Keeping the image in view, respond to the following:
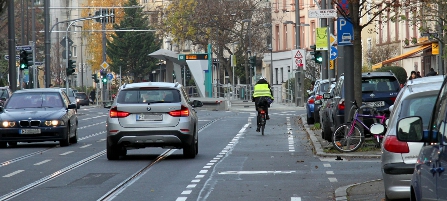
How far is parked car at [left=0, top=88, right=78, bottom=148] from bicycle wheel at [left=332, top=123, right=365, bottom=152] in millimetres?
7565

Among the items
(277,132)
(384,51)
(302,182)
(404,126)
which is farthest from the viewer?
(384,51)

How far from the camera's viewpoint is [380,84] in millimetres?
25656

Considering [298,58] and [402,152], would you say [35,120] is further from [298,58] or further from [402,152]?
[298,58]


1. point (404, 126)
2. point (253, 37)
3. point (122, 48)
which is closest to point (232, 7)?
point (253, 37)

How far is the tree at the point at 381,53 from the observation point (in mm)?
67562

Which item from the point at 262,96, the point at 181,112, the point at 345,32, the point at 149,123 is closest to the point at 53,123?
the point at 149,123

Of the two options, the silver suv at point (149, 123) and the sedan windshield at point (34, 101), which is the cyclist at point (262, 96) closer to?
the sedan windshield at point (34, 101)

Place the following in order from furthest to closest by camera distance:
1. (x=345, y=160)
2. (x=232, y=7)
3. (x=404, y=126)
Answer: (x=232, y=7) → (x=345, y=160) → (x=404, y=126)

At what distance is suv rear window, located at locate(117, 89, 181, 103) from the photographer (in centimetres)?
2128

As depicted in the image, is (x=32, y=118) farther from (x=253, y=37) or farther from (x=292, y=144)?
(x=253, y=37)

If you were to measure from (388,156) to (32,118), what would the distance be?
1615cm

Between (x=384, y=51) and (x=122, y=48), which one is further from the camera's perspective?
(x=122, y=48)

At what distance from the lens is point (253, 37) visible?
86750mm

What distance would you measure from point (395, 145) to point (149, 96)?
10.2 metres
